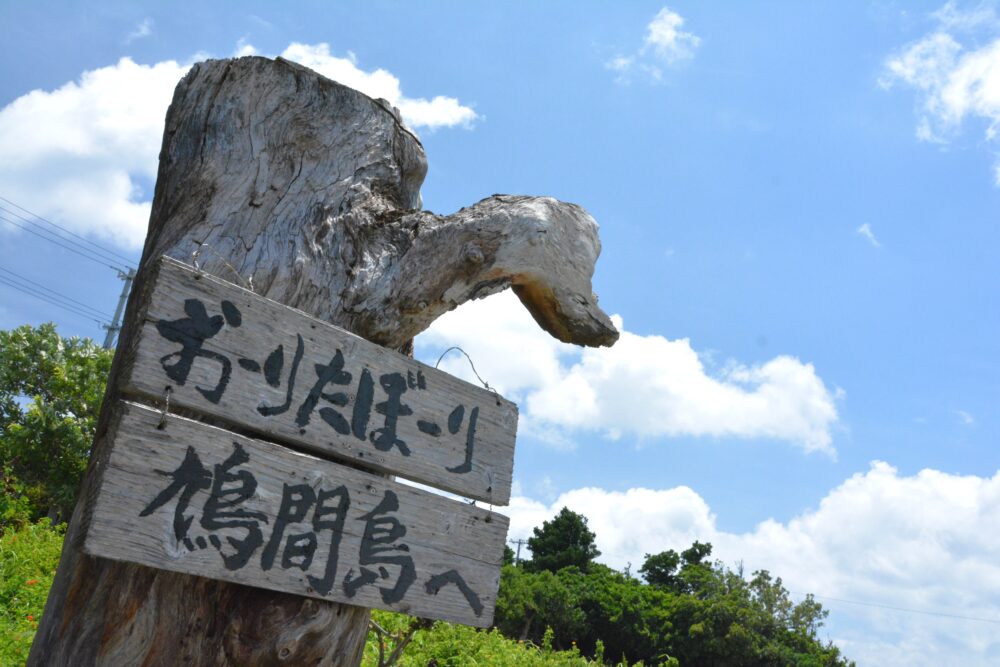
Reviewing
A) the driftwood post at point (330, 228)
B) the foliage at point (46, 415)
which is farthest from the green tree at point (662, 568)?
the driftwood post at point (330, 228)

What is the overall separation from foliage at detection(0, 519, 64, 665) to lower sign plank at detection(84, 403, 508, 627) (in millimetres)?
3787

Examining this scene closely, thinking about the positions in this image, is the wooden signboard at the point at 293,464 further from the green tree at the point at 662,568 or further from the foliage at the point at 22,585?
the green tree at the point at 662,568

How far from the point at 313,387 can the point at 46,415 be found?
10882 mm

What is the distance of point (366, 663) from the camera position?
5816 millimetres

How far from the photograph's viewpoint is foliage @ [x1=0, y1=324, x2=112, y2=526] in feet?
34.3

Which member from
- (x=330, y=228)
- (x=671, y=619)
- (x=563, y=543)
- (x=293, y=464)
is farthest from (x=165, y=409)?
(x=563, y=543)

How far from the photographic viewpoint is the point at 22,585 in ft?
19.6

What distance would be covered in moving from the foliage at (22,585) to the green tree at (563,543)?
17.8m

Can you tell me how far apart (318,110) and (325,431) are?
0.96 meters

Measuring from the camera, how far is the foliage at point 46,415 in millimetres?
10445

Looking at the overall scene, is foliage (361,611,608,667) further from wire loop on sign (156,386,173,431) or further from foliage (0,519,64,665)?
wire loop on sign (156,386,173,431)

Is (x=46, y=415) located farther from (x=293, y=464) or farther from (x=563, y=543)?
(x=563, y=543)

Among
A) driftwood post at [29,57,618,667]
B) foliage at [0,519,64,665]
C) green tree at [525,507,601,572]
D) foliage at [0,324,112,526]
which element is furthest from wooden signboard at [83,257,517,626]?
green tree at [525,507,601,572]

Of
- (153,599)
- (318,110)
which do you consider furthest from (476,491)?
(318,110)
